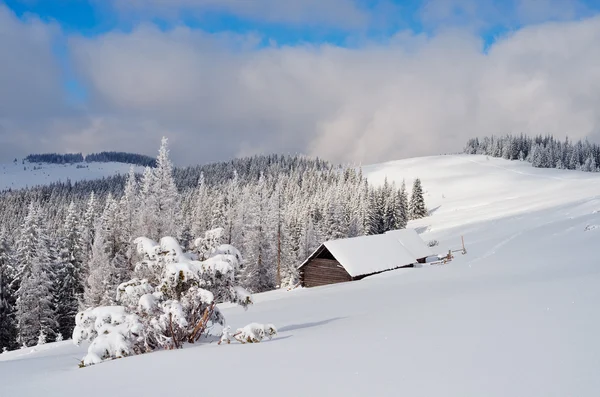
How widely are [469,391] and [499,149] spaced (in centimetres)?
20199

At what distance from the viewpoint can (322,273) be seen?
4044 centimetres

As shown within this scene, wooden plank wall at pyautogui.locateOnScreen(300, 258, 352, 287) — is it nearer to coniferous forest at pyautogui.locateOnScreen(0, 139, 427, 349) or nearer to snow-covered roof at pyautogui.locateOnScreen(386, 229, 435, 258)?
coniferous forest at pyautogui.locateOnScreen(0, 139, 427, 349)

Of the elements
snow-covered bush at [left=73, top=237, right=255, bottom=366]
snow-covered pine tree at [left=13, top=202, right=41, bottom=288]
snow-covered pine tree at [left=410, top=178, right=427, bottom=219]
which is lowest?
snow-covered bush at [left=73, top=237, right=255, bottom=366]

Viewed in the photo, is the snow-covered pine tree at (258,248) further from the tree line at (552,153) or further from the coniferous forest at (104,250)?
the tree line at (552,153)

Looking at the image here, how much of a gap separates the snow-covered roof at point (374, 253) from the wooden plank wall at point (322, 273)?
52.6 inches

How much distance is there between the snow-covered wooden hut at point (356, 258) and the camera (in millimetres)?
37562

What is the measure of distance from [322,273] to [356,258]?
4.23 meters

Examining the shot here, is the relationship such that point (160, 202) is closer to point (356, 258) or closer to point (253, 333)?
point (356, 258)

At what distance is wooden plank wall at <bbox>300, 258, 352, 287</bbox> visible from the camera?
3878 centimetres

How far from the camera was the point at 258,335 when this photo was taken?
35.6 feet

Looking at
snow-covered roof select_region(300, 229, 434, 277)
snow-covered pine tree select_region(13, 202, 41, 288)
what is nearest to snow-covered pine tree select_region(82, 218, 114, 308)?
snow-covered pine tree select_region(13, 202, 41, 288)

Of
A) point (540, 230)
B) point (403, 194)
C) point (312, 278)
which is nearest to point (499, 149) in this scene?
point (403, 194)

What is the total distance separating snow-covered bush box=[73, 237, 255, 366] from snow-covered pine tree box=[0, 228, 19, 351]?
3412 cm

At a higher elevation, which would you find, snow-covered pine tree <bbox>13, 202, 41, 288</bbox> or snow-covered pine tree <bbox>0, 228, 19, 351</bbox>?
snow-covered pine tree <bbox>13, 202, 41, 288</bbox>
